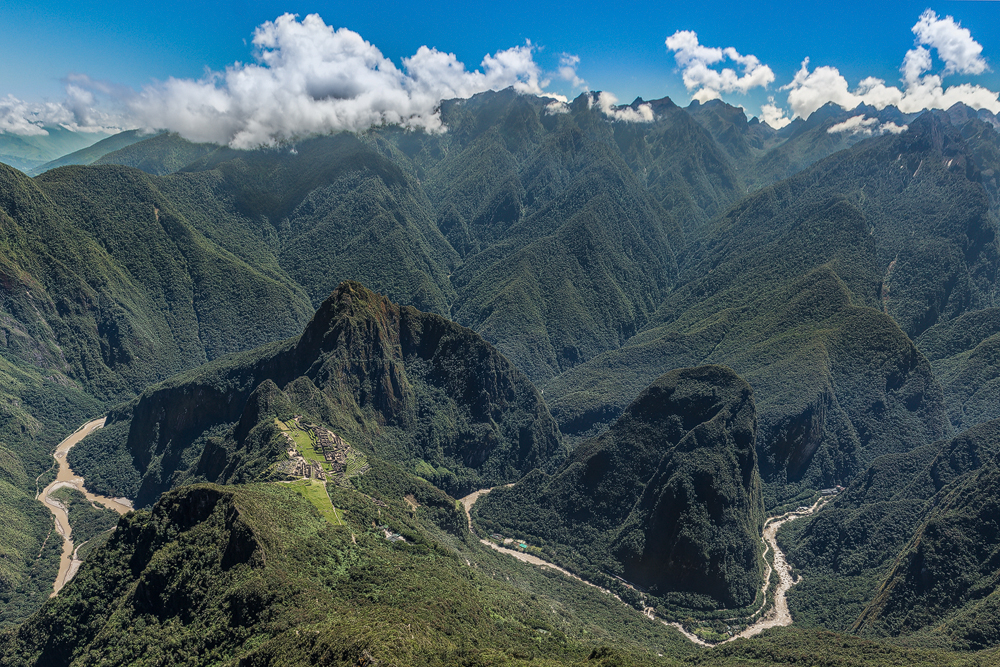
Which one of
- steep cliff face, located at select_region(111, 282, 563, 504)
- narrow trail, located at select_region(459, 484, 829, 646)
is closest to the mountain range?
steep cliff face, located at select_region(111, 282, 563, 504)

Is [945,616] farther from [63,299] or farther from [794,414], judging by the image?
[63,299]

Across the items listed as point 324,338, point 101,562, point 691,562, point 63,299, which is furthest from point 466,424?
point 63,299

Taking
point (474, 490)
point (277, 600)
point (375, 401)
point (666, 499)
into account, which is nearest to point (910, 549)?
point (666, 499)

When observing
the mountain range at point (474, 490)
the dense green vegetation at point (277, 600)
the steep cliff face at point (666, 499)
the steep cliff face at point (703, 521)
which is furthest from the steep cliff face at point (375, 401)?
the dense green vegetation at point (277, 600)

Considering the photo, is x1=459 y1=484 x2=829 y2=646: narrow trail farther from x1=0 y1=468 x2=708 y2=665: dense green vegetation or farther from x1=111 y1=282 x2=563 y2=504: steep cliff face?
x1=0 y1=468 x2=708 y2=665: dense green vegetation

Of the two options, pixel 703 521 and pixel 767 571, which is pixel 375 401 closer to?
pixel 703 521

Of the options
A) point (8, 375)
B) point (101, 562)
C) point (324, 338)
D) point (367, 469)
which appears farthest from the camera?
point (8, 375)

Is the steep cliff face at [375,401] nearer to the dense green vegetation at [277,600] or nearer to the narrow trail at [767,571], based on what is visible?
the narrow trail at [767,571]
